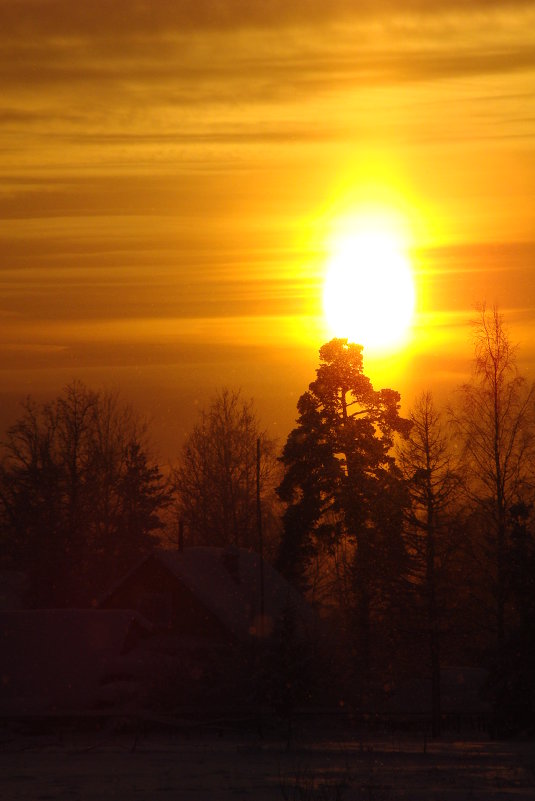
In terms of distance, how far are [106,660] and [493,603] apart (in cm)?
1470

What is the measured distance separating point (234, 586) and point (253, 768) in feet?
79.6

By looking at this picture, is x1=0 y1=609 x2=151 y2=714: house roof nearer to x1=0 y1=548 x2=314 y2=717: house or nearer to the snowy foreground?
x1=0 y1=548 x2=314 y2=717: house

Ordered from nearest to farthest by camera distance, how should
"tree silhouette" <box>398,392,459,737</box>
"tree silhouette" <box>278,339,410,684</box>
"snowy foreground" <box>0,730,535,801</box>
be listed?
"snowy foreground" <box>0,730,535,801</box> < "tree silhouette" <box>398,392,459,737</box> < "tree silhouette" <box>278,339,410,684</box>

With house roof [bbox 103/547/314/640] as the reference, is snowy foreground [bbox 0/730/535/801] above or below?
below

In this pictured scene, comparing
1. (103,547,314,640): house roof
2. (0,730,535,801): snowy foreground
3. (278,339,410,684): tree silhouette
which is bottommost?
(0,730,535,801): snowy foreground

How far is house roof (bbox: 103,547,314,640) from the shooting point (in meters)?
50.3

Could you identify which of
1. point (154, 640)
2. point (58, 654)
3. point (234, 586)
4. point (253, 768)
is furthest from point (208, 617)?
point (253, 768)

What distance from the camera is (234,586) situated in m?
54.4

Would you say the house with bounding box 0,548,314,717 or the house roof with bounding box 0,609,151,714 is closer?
the house with bounding box 0,548,314,717

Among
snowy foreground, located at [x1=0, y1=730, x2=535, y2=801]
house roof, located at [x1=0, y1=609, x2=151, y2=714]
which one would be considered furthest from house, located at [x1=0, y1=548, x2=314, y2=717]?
snowy foreground, located at [x1=0, y1=730, x2=535, y2=801]

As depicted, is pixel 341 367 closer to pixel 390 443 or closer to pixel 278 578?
pixel 390 443

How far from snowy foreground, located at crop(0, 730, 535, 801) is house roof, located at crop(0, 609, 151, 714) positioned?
10.1 ft

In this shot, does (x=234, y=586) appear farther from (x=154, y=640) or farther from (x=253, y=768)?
(x=253, y=768)

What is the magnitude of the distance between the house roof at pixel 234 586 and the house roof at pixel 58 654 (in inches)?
129
